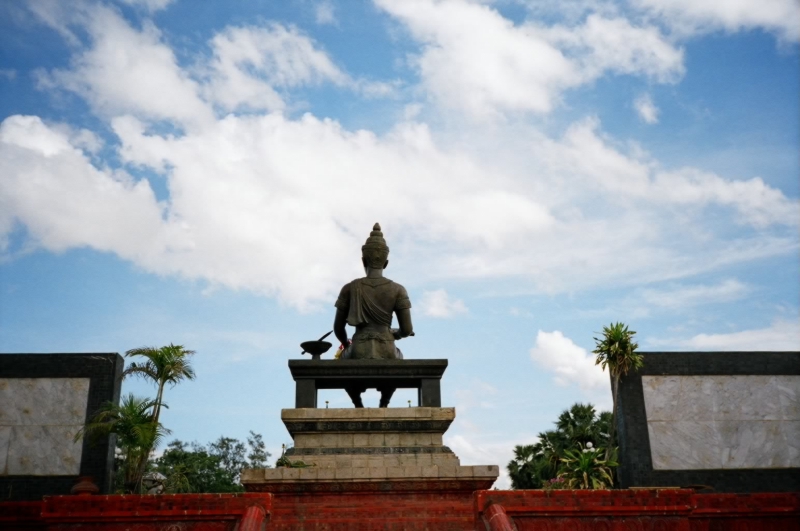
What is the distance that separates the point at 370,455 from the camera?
462 inches

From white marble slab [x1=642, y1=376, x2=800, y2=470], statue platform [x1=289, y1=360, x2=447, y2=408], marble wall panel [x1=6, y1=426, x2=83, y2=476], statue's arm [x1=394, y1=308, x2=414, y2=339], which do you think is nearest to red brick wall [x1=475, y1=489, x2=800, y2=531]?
statue platform [x1=289, y1=360, x2=447, y2=408]

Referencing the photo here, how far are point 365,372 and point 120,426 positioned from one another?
9296mm

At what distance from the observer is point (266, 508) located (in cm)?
942

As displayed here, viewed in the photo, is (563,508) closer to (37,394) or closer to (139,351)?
(139,351)

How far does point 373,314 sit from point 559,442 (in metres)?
21.7

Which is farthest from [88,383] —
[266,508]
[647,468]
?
[647,468]

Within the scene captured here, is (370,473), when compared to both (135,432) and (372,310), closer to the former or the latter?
(372,310)

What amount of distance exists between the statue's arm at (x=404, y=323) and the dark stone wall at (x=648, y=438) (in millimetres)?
15559

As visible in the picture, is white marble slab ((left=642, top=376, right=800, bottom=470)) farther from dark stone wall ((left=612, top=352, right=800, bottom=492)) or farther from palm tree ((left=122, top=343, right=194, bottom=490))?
palm tree ((left=122, top=343, right=194, bottom=490))

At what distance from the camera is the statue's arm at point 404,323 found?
1366 cm

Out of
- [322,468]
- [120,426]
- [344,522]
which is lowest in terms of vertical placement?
[344,522]

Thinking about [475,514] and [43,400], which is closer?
[475,514]

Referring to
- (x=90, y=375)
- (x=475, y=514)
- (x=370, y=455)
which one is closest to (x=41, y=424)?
(x=90, y=375)

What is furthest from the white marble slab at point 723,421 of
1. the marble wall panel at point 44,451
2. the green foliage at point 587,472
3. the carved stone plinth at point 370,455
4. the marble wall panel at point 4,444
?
the marble wall panel at point 4,444
